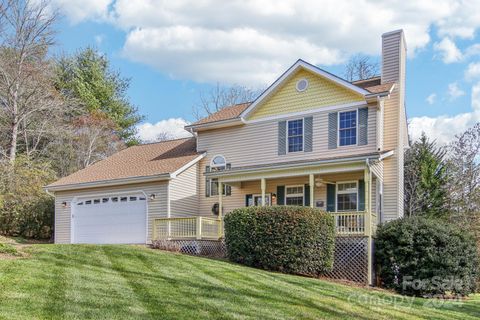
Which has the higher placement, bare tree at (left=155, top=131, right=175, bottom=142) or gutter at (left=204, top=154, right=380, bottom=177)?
bare tree at (left=155, top=131, right=175, bottom=142)

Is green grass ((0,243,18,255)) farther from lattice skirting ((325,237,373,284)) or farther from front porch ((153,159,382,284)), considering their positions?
lattice skirting ((325,237,373,284))

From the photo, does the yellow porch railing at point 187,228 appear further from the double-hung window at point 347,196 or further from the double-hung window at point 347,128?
the double-hung window at point 347,128

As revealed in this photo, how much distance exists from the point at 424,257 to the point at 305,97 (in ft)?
23.1

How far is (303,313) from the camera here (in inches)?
313

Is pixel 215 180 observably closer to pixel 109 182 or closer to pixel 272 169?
pixel 272 169

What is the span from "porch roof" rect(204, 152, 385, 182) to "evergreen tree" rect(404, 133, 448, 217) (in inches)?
317

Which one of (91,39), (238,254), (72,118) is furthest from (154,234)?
(91,39)

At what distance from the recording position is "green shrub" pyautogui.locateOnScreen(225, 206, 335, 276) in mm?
13398

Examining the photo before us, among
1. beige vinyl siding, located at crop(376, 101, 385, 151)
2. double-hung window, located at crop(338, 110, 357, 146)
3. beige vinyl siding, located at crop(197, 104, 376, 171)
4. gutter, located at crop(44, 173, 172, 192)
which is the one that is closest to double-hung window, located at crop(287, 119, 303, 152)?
beige vinyl siding, located at crop(197, 104, 376, 171)

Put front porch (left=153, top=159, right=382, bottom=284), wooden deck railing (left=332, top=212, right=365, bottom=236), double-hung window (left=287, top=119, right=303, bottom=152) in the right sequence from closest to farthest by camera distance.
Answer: front porch (left=153, top=159, right=382, bottom=284)
wooden deck railing (left=332, top=212, right=365, bottom=236)
double-hung window (left=287, top=119, right=303, bottom=152)

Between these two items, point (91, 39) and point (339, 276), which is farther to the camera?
point (91, 39)

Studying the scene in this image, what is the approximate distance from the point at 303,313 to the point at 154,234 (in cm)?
1038

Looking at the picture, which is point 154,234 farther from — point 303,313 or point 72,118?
point 72,118

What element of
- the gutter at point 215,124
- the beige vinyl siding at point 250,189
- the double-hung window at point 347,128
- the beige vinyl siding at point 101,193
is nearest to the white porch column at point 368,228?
the beige vinyl siding at point 250,189
